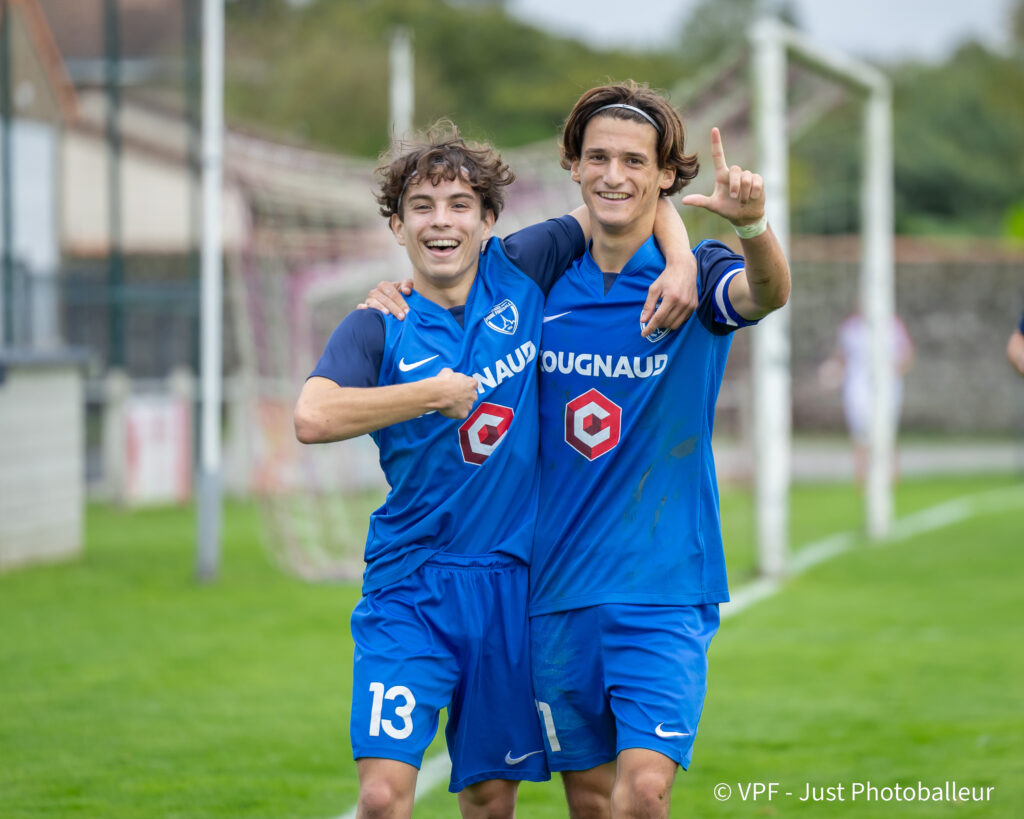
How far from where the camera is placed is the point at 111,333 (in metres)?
15.9

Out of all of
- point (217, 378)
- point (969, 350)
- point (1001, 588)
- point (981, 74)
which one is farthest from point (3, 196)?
point (981, 74)

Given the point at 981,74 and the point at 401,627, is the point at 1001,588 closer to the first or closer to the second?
the point at 401,627

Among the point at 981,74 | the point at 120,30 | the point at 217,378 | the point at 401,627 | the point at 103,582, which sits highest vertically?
the point at 981,74

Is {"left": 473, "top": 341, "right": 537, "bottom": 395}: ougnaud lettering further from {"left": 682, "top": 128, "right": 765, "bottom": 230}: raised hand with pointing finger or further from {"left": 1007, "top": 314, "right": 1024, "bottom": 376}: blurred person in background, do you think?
{"left": 1007, "top": 314, "right": 1024, "bottom": 376}: blurred person in background

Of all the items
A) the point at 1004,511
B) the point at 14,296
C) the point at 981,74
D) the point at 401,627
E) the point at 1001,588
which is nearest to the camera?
the point at 401,627

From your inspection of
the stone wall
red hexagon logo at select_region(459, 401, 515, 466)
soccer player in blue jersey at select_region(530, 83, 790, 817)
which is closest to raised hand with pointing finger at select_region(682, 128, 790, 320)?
soccer player in blue jersey at select_region(530, 83, 790, 817)

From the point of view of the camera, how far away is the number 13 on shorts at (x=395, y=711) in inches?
140

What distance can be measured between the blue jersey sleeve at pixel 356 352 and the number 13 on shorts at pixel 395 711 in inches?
30.2

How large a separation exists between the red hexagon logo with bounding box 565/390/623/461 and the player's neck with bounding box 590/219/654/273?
1.20 feet

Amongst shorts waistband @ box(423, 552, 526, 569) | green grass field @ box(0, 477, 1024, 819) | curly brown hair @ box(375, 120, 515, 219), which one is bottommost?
green grass field @ box(0, 477, 1024, 819)

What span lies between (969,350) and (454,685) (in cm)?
2407

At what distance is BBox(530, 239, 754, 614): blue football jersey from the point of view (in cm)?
375

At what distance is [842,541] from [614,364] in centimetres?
957

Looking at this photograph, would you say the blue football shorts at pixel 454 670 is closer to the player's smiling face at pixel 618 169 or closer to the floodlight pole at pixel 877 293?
the player's smiling face at pixel 618 169
